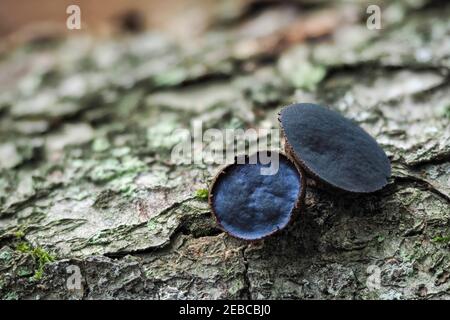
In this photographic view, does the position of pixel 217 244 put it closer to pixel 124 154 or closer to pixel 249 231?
pixel 249 231

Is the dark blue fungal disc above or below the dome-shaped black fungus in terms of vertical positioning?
below

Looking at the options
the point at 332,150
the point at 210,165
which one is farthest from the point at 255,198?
the point at 210,165

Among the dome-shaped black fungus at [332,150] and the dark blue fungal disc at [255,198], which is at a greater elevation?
the dome-shaped black fungus at [332,150]

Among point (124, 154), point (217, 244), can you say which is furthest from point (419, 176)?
point (124, 154)

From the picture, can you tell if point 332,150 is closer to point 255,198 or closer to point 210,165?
point 255,198
